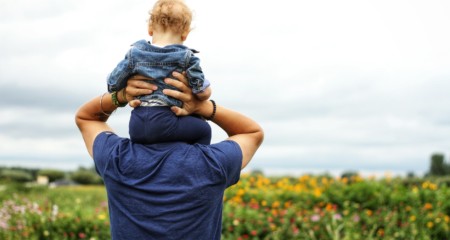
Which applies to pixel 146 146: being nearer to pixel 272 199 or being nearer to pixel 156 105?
pixel 156 105

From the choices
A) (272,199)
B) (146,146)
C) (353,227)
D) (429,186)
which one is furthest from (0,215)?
(429,186)

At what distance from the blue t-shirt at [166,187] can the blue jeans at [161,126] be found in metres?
0.03

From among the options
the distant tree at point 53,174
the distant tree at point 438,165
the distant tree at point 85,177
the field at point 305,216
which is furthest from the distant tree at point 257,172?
the distant tree at point 53,174

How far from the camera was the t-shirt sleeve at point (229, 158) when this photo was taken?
221 centimetres

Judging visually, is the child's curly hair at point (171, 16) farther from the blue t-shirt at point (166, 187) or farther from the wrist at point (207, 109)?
the blue t-shirt at point (166, 187)

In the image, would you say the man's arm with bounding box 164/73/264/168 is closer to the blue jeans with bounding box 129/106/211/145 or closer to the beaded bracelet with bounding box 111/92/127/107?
the blue jeans with bounding box 129/106/211/145

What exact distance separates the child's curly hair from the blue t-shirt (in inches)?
19.4

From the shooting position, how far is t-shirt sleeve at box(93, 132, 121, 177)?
2.27 meters

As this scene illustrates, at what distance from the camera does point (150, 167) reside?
2.15m

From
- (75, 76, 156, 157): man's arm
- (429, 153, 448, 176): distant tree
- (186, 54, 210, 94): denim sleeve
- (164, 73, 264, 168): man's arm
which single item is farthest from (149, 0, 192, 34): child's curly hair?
(429, 153, 448, 176): distant tree

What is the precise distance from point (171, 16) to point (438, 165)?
14144 mm

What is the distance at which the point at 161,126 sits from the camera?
2.17m

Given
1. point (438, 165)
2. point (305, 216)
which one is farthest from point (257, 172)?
point (438, 165)

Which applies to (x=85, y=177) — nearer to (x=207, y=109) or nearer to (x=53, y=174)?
(x=53, y=174)
